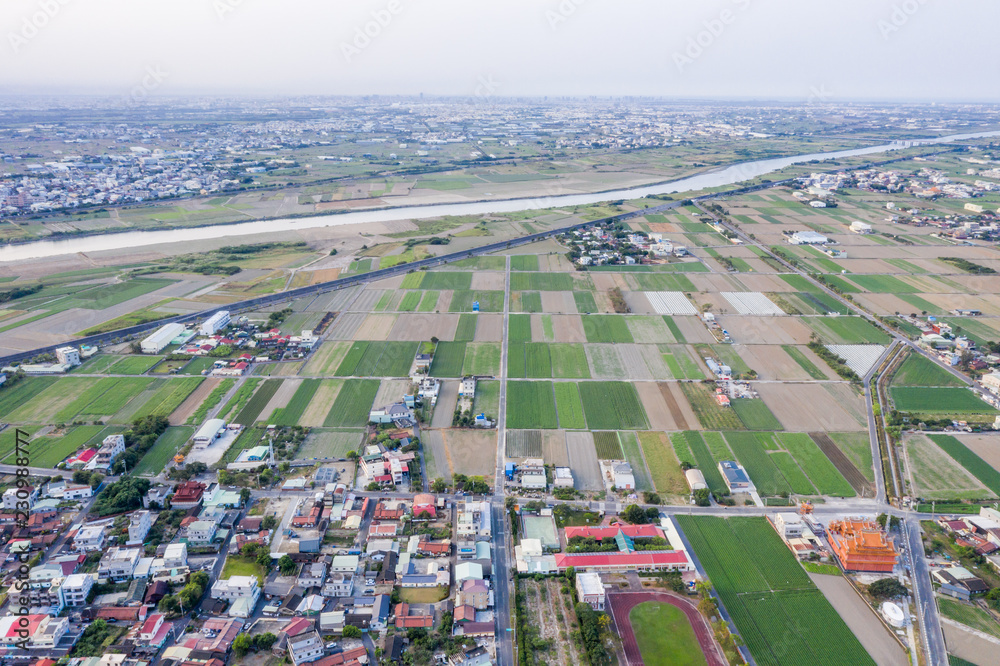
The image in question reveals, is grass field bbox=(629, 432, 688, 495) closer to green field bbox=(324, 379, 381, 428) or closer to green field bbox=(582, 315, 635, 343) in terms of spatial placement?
green field bbox=(582, 315, 635, 343)

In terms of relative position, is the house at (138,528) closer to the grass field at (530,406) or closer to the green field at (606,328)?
the grass field at (530,406)

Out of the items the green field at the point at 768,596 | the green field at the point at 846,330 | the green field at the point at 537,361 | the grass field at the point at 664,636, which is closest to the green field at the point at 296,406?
the green field at the point at 537,361

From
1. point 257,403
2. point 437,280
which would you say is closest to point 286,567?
point 257,403

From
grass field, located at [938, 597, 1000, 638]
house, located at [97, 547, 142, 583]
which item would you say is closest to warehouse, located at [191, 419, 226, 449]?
house, located at [97, 547, 142, 583]

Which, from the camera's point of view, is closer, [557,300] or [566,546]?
[566,546]

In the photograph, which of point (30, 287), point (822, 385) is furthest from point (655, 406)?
point (30, 287)

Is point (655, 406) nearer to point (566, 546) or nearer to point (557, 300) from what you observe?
point (566, 546)

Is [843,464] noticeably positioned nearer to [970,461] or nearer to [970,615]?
[970,461]
